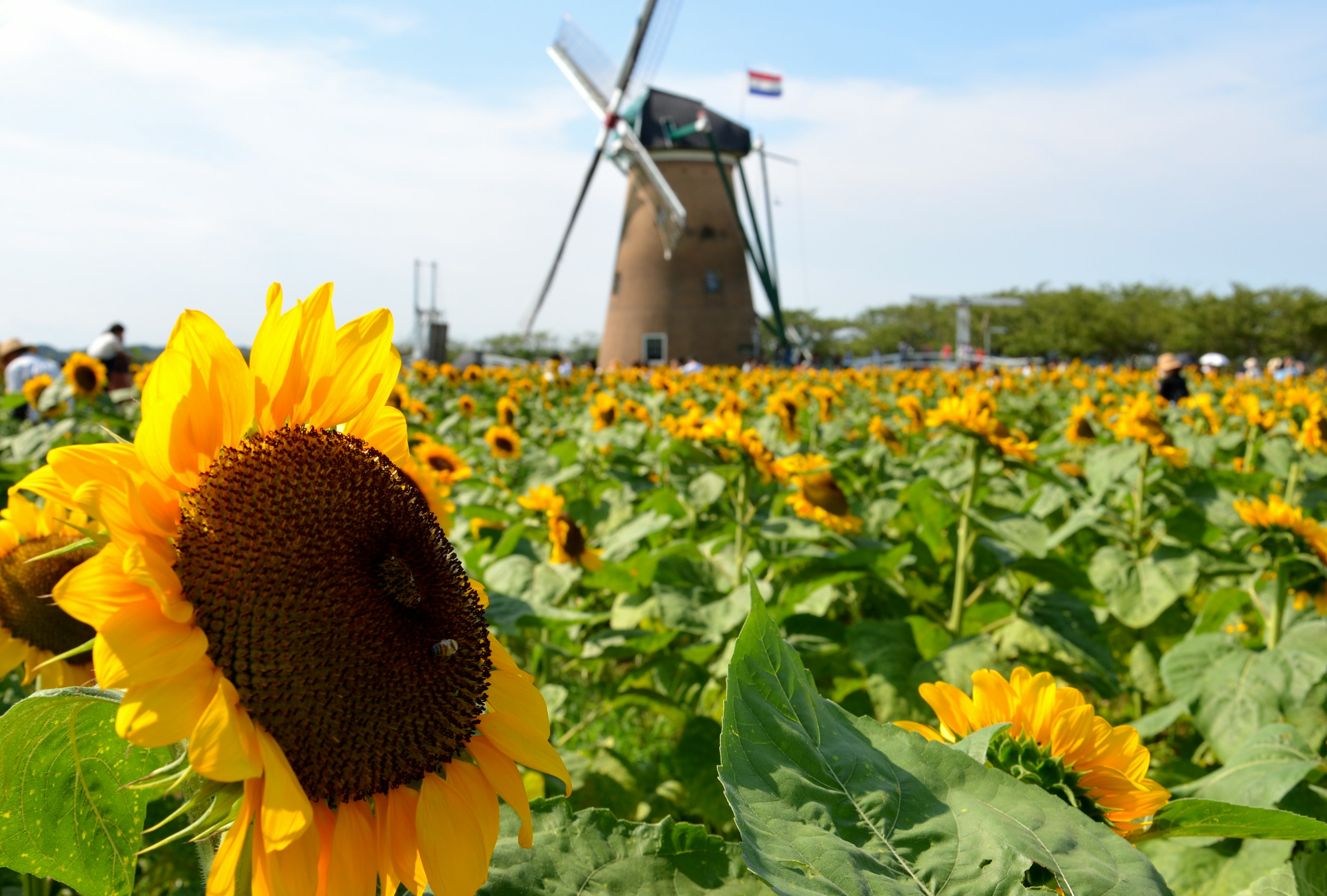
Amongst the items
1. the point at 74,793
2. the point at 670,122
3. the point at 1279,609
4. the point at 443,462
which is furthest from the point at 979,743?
the point at 670,122

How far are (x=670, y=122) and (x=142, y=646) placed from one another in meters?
36.1

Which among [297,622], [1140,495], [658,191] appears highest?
[658,191]

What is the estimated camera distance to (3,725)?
766 mm

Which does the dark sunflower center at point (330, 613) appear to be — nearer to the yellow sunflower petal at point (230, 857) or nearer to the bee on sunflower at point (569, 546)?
the yellow sunflower petal at point (230, 857)

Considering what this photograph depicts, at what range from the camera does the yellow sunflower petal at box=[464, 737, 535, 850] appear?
903 mm

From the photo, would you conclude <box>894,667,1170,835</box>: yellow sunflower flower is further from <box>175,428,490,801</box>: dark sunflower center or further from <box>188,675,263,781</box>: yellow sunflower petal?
<box>188,675,263,781</box>: yellow sunflower petal

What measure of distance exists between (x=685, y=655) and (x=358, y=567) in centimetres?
232

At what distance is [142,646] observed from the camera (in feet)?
2.34

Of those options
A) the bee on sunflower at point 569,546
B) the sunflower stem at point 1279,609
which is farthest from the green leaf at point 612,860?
the sunflower stem at point 1279,609

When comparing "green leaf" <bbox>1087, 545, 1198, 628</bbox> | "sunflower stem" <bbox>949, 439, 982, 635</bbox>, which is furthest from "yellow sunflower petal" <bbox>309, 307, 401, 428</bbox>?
"green leaf" <bbox>1087, 545, 1198, 628</bbox>

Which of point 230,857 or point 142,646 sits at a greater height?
point 142,646

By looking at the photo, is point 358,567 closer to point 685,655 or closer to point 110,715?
point 110,715

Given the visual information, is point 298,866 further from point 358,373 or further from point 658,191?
point 658,191

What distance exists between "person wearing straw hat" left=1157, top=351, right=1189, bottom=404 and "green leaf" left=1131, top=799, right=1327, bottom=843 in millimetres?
10142
